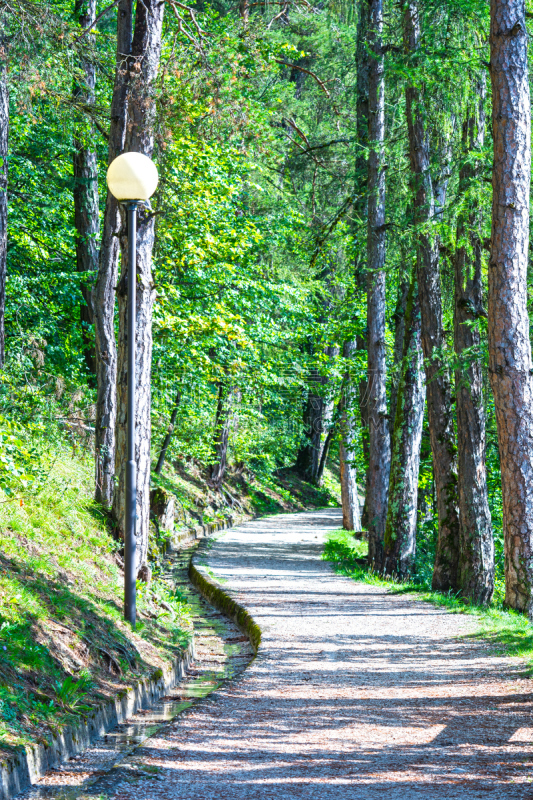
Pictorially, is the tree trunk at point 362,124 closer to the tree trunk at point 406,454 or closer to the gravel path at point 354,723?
the tree trunk at point 406,454

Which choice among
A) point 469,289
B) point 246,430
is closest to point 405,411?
point 469,289

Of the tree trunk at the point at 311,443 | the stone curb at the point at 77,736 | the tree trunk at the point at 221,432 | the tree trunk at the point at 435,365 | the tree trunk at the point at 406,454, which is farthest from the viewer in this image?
the tree trunk at the point at 311,443

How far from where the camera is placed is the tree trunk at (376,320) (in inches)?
566

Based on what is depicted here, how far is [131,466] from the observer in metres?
6.93

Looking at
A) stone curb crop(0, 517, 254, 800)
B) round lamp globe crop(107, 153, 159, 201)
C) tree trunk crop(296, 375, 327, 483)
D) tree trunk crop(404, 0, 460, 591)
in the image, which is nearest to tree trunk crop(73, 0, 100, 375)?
tree trunk crop(404, 0, 460, 591)

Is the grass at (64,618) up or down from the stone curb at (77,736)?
up

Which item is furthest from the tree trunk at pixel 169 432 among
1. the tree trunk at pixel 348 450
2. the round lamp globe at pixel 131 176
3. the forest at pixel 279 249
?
the round lamp globe at pixel 131 176

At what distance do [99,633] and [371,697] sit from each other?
218 cm

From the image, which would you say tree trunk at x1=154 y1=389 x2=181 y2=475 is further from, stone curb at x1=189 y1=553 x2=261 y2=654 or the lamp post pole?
the lamp post pole

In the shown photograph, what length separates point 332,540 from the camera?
→ 1778 cm

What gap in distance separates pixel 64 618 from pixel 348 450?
12.5 meters

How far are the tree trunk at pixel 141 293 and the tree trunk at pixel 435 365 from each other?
4477 mm

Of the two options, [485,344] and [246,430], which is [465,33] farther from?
[246,430]

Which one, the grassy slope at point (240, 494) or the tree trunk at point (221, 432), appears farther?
the tree trunk at point (221, 432)
